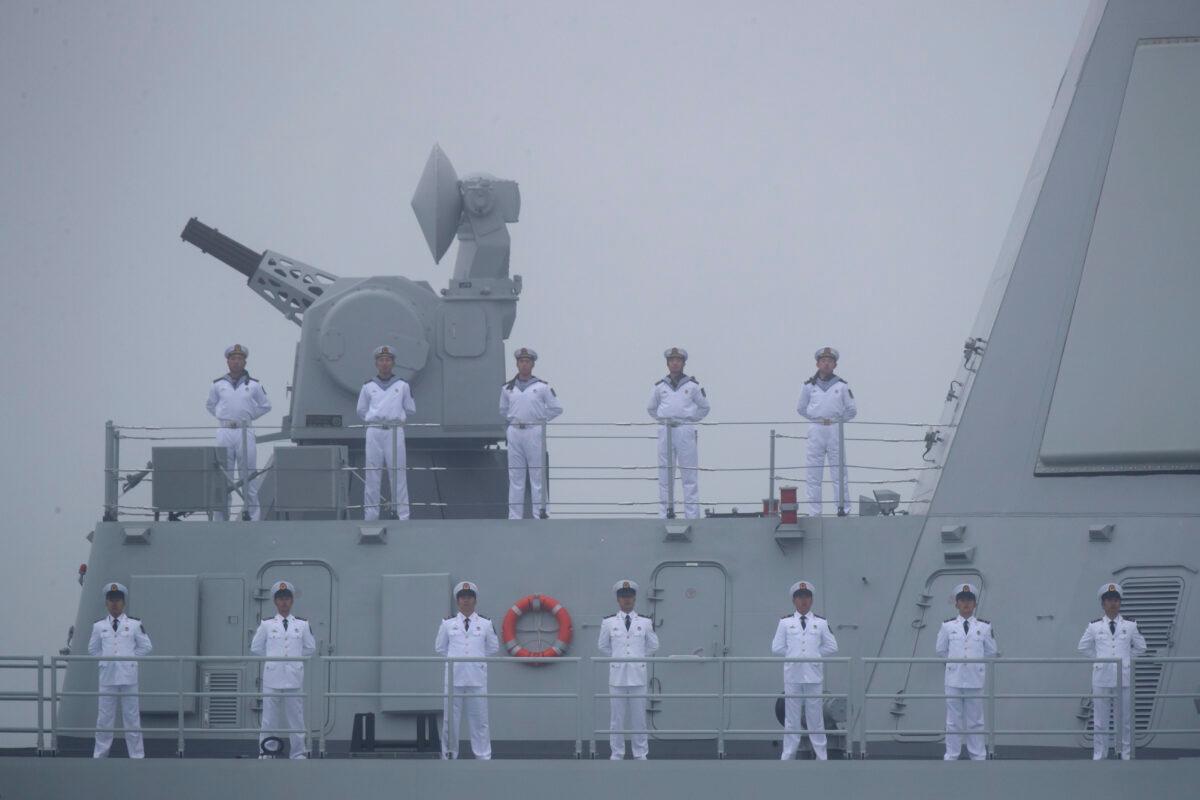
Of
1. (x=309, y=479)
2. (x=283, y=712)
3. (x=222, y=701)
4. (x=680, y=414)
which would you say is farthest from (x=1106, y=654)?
(x=222, y=701)

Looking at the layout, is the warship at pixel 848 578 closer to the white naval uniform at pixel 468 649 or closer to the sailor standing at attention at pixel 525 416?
the white naval uniform at pixel 468 649

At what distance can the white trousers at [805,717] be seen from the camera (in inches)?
508

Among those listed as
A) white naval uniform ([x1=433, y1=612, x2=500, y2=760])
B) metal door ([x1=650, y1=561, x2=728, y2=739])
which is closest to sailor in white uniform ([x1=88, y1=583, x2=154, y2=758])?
white naval uniform ([x1=433, y1=612, x2=500, y2=760])

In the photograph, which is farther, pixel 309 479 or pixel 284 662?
pixel 309 479

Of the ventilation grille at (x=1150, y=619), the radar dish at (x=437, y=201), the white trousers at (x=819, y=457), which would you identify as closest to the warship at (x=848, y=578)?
the ventilation grille at (x=1150, y=619)

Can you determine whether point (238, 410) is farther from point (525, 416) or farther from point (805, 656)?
point (805, 656)

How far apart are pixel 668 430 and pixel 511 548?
161cm

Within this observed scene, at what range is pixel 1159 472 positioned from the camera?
43.2 feet

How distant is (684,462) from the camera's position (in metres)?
15.2

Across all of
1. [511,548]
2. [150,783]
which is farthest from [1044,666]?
[150,783]

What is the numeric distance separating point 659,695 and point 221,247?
688 centimetres

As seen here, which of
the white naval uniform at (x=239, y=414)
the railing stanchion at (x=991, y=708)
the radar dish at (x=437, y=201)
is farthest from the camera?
the radar dish at (x=437, y=201)

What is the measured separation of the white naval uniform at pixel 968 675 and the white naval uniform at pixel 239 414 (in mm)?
5710

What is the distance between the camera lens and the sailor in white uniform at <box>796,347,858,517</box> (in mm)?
14992
